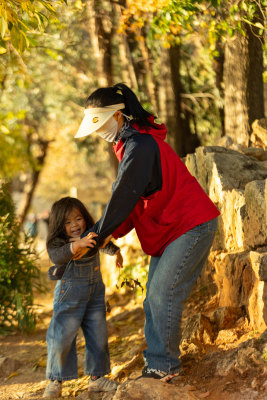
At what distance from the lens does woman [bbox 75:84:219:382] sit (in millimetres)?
3836

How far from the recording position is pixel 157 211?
3980 millimetres

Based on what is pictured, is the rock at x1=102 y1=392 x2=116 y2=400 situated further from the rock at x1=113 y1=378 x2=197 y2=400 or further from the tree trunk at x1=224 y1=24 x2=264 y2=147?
the tree trunk at x1=224 y1=24 x2=264 y2=147

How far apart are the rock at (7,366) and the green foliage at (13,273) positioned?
952 millimetres

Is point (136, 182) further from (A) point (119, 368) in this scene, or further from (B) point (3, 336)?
(B) point (3, 336)

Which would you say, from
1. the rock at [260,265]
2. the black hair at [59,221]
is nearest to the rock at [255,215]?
the rock at [260,265]

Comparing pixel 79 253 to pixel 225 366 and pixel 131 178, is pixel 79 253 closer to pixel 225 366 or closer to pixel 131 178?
pixel 131 178

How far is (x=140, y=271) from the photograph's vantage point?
24.2 feet

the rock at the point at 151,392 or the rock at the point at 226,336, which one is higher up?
the rock at the point at 226,336

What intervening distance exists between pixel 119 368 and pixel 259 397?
171cm

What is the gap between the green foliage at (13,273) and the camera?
22.3ft

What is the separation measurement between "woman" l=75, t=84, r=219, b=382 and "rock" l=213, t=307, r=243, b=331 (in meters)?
0.85

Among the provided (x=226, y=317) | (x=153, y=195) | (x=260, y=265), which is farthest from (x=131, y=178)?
(x=226, y=317)

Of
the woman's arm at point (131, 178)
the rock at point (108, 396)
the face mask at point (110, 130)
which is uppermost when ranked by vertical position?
the face mask at point (110, 130)

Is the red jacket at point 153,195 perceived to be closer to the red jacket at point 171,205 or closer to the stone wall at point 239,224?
the red jacket at point 171,205
